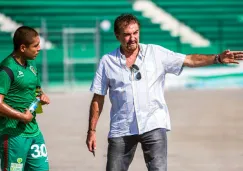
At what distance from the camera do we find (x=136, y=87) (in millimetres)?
5594

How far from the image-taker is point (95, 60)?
2436 cm

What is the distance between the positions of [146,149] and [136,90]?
0.41 metres

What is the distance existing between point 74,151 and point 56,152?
0.77ft

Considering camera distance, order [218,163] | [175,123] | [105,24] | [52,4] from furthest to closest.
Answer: [52,4] → [105,24] → [175,123] → [218,163]

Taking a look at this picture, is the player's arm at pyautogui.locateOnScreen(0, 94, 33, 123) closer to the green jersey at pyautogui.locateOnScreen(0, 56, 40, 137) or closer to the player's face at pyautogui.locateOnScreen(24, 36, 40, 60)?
the green jersey at pyautogui.locateOnScreen(0, 56, 40, 137)

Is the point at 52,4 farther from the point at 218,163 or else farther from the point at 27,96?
the point at 27,96

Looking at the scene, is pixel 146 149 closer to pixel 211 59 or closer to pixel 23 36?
pixel 211 59

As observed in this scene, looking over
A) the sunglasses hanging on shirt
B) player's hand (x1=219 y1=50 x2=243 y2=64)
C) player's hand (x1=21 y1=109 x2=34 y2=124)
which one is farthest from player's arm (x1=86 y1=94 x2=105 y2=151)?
player's hand (x1=219 y1=50 x2=243 y2=64)

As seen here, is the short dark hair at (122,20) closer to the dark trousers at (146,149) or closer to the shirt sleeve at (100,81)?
the shirt sleeve at (100,81)

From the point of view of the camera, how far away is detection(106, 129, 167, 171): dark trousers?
5645mm

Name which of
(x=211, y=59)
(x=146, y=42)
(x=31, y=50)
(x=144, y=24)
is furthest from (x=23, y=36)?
(x=144, y=24)

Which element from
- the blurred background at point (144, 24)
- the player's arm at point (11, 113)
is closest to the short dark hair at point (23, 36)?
the player's arm at point (11, 113)

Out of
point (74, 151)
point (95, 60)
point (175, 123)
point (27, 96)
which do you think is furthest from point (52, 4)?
point (27, 96)

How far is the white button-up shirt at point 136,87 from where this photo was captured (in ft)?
18.4
